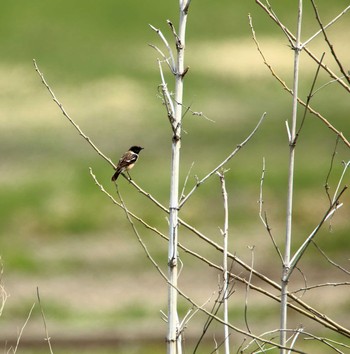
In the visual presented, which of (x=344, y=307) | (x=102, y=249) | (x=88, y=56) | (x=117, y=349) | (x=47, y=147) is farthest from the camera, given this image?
(x=88, y=56)

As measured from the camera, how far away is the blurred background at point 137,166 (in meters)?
18.4

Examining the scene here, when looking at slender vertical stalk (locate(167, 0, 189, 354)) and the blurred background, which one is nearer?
slender vertical stalk (locate(167, 0, 189, 354))

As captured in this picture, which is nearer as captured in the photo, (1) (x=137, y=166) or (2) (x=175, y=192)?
(2) (x=175, y=192)

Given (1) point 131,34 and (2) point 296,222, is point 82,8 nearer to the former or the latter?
(1) point 131,34

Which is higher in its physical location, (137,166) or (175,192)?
(137,166)

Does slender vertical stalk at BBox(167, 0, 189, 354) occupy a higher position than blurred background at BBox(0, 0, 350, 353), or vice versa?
blurred background at BBox(0, 0, 350, 353)

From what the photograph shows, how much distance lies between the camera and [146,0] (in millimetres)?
33906

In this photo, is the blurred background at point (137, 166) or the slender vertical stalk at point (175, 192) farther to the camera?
the blurred background at point (137, 166)

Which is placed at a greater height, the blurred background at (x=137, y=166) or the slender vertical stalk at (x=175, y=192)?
the blurred background at (x=137, y=166)

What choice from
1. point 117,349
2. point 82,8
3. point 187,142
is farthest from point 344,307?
point 82,8

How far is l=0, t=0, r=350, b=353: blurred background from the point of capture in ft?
60.4

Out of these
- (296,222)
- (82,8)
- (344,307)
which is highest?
(82,8)

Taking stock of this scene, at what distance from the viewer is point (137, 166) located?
949 inches

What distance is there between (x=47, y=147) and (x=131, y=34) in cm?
708
